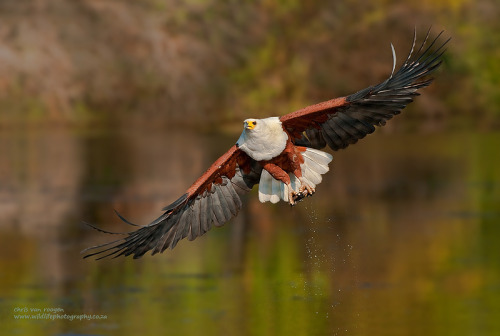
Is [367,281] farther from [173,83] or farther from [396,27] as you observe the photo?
[396,27]

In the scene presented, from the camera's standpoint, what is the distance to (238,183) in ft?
31.1

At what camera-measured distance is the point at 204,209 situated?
9.40 m

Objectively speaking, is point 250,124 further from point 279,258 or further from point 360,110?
point 279,258

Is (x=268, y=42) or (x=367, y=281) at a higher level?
(x=268, y=42)

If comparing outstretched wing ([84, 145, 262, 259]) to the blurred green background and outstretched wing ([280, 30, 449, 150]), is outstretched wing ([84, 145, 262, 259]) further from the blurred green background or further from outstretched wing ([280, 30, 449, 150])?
the blurred green background

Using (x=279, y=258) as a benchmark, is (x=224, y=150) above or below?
above

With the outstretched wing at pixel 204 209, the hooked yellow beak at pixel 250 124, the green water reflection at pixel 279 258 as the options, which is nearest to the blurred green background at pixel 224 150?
the green water reflection at pixel 279 258

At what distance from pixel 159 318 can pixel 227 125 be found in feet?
106

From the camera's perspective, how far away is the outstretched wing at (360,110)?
851 centimetres

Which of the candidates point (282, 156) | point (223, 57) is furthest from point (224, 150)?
point (282, 156)

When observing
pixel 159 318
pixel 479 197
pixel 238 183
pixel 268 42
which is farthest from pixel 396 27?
→ pixel 238 183

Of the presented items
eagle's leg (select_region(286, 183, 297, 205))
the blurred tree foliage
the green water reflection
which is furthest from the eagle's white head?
the blurred tree foliage

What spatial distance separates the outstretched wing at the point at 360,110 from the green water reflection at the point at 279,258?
13.1 feet

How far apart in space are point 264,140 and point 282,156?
1.09 ft
